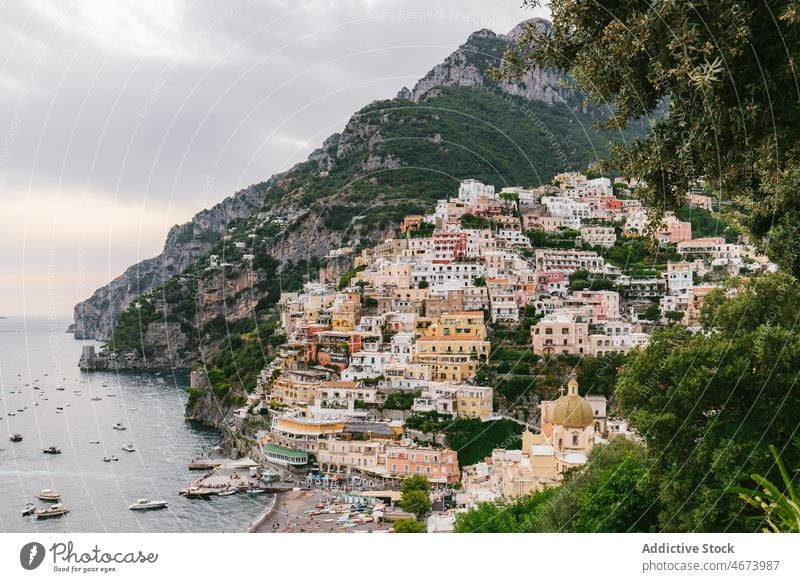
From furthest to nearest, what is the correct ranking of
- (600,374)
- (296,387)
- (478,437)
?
(296,387) → (600,374) → (478,437)

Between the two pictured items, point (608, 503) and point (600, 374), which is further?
point (600, 374)

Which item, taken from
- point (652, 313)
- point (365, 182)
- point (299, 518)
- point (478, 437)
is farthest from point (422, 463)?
point (365, 182)

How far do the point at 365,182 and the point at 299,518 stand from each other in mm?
22633

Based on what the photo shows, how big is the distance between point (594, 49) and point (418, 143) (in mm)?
28892

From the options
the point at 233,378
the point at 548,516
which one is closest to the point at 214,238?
Answer: the point at 233,378

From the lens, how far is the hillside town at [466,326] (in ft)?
51.9

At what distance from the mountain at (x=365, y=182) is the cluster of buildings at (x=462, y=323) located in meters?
1.56

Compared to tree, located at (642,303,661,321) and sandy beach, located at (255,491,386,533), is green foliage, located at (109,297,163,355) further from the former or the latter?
tree, located at (642,303,661,321)

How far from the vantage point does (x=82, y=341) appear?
54.8m

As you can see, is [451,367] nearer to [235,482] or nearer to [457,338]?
[457,338]

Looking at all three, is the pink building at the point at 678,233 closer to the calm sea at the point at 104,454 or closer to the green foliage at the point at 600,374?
the green foliage at the point at 600,374

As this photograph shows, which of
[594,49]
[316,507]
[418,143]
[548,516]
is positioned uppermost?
[418,143]

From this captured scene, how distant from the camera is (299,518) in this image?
14594 millimetres
